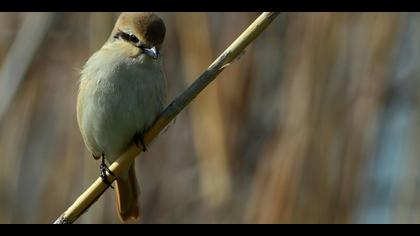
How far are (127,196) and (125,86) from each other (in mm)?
524

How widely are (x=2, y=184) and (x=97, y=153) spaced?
64 cm

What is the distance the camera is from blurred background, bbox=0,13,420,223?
11.2 feet

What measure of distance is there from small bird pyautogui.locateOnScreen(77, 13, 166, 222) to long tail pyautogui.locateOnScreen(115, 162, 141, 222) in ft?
0.66

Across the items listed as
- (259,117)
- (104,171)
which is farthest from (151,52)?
(259,117)

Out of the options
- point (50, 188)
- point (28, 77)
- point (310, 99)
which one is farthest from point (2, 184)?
point (310, 99)

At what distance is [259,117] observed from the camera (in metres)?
3.72

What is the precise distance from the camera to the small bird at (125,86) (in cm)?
291

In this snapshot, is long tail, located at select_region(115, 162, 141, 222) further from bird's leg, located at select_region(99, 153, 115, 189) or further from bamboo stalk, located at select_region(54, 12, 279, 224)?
bamboo stalk, located at select_region(54, 12, 279, 224)

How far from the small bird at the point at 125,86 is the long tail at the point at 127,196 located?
Answer: 20cm

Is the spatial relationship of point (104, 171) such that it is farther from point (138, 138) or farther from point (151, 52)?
point (151, 52)

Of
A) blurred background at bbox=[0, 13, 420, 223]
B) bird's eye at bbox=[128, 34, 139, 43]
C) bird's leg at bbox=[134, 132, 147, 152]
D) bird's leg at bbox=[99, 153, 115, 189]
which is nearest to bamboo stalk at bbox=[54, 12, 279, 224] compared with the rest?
bird's leg at bbox=[99, 153, 115, 189]

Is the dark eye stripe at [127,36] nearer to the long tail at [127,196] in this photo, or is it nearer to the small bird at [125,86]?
the small bird at [125,86]

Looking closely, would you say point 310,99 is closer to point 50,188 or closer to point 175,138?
point 175,138

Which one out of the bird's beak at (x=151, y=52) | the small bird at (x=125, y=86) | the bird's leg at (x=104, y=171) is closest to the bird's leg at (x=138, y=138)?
the small bird at (x=125, y=86)
